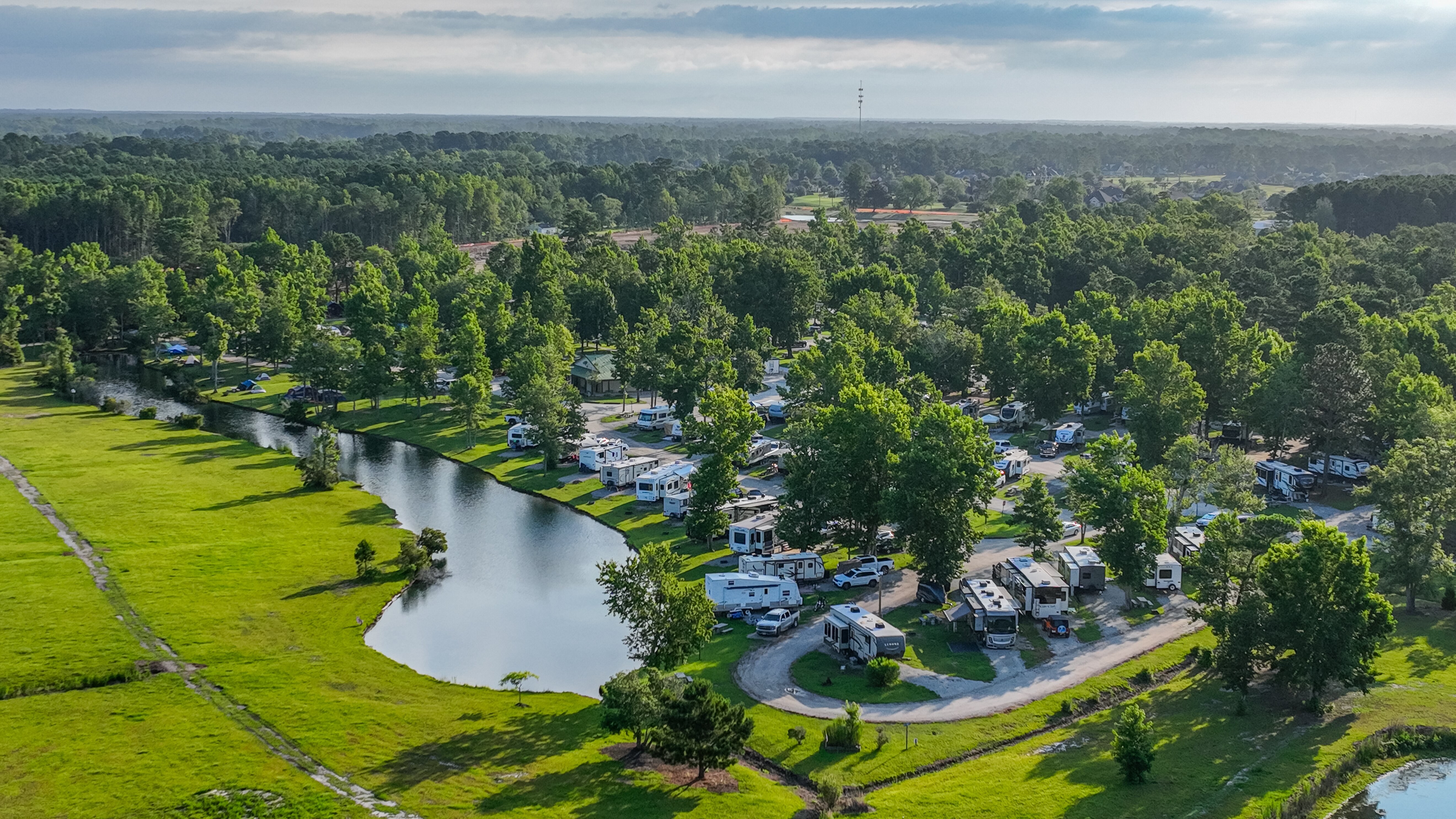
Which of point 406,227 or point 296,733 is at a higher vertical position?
point 406,227

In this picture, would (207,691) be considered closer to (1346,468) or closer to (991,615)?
(991,615)

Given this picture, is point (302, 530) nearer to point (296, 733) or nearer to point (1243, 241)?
point (296, 733)

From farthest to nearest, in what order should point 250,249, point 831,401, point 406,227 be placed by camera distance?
point 406,227
point 250,249
point 831,401

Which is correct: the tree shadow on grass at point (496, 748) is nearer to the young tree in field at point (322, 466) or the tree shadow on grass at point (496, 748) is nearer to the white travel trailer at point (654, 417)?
the young tree in field at point (322, 466)

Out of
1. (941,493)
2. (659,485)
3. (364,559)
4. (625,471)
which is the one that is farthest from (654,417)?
(941,493)

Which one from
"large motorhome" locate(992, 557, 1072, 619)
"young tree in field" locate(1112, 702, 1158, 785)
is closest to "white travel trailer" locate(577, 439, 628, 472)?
"large motorhome" locate(992, 557, 1072, 619)

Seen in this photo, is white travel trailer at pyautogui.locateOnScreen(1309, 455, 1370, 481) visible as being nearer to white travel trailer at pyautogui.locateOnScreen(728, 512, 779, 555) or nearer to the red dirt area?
white travel trailer at pyautogui.locateOnScreen(728, 512, 779, 555)

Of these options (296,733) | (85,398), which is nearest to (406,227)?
(85,398)
